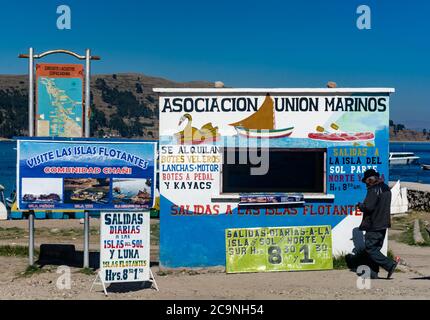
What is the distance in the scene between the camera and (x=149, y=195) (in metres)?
12.3

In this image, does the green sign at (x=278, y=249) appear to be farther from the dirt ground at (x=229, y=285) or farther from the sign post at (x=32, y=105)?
the sign post at (x=32, y=105)

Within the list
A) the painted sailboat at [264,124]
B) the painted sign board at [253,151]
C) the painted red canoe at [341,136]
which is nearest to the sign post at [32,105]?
the painted sign board at [253,151]

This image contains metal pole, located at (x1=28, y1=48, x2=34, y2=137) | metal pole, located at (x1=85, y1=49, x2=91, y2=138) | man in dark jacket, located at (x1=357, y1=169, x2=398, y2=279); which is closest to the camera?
man in dark jacket, located at (x1=357, y1=169, x2=398, y2=279)

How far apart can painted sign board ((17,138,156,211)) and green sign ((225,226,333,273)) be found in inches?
71.9

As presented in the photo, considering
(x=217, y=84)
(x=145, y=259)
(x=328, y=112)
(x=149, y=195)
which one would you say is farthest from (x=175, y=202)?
(x=328, y=112)

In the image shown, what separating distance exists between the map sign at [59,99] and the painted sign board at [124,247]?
2491 millimetres

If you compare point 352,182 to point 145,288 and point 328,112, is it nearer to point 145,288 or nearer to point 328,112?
point 328,112

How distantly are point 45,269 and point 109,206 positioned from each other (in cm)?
178

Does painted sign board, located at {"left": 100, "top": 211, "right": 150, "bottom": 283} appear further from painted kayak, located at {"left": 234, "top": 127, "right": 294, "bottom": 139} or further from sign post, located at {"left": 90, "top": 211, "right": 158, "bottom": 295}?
painted kayak, located at {"left": 234, "top": 127, "right": 294, "bottom": 139}

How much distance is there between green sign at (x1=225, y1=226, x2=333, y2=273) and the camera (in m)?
12.1

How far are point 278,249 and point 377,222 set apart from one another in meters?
1.92

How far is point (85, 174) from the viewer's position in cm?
1216

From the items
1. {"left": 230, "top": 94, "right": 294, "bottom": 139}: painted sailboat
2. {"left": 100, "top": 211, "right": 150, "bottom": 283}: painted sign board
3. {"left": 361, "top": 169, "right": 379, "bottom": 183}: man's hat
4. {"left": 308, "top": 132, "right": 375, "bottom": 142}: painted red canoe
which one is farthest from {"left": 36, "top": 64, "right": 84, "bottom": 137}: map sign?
{"left": 361, "top": 169, "right": 379, "bottom": 183}: man's hat
